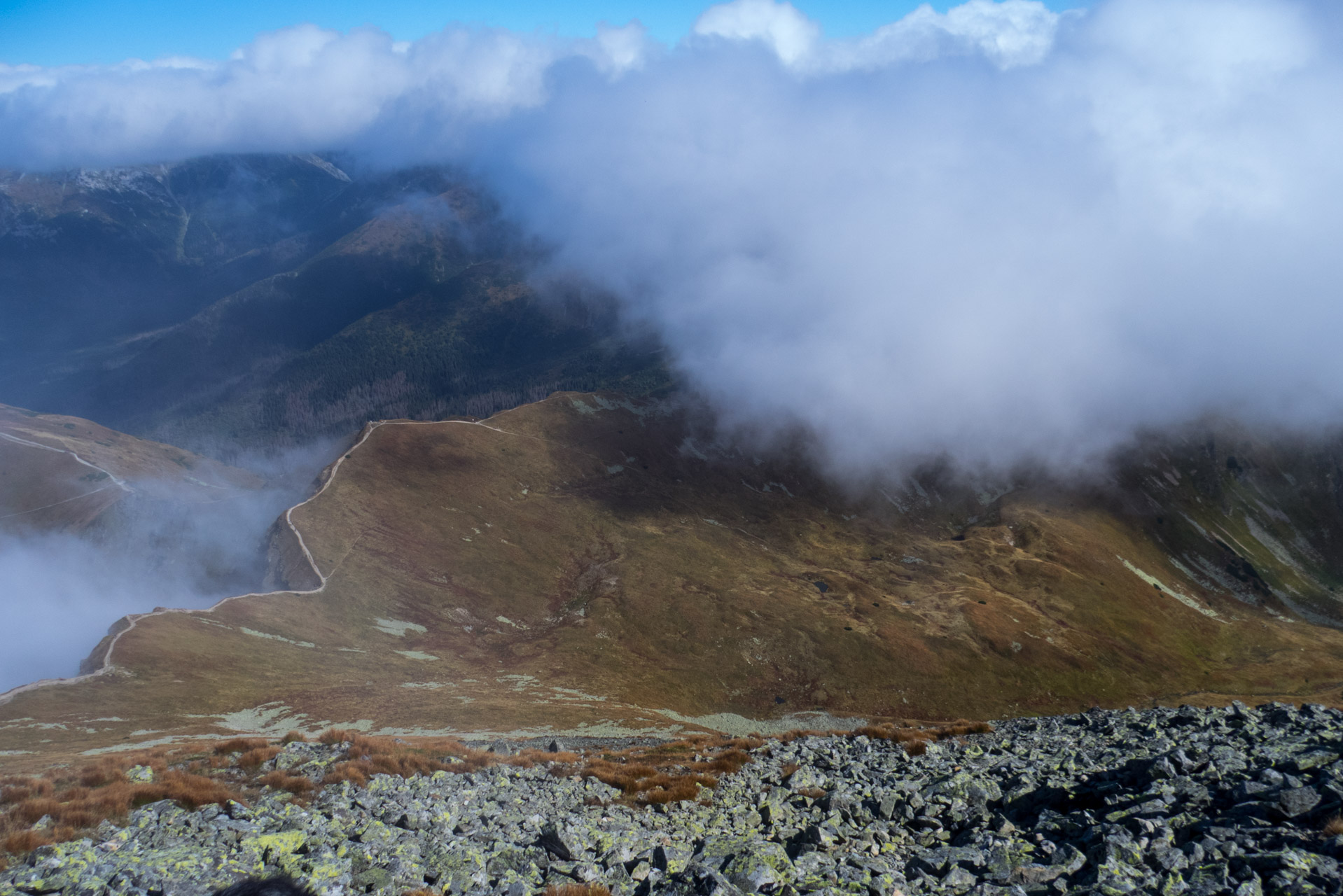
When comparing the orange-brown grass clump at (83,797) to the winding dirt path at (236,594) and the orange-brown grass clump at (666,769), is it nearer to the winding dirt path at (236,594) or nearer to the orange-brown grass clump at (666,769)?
the orange-brown grass clump at (666,769)

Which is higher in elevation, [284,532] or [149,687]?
[284,532]

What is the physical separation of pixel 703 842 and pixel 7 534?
212550 mm

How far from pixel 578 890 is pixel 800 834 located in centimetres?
737

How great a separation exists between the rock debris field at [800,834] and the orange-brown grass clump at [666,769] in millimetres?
749

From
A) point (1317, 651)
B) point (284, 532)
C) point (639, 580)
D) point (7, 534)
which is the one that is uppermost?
point (7, 534)

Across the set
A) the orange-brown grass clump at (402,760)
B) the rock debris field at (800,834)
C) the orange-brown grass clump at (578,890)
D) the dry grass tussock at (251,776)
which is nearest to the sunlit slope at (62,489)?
the dry grass tussock at (251,776)

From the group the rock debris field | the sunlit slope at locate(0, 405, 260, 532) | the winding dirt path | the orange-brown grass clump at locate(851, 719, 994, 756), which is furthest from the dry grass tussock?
the sunlit slope at locate(0, 405, 260, 532)

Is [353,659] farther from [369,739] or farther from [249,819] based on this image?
[249,819]

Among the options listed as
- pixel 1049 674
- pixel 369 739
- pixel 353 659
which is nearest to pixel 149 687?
pixel 353 659

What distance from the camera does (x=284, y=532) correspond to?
118312 millimetres

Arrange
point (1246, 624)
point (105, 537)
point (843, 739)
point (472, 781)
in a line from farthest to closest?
point (1246, 624)
point (105, 537)
point (843, 739)
point (472, 781)

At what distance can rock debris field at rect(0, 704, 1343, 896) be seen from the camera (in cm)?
1639

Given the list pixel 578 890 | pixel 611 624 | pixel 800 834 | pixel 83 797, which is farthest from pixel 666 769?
pixel 611 624

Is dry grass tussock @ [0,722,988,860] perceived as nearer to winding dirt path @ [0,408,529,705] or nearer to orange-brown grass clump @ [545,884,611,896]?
orange-brown grass clump @ [545,884,611,896]
